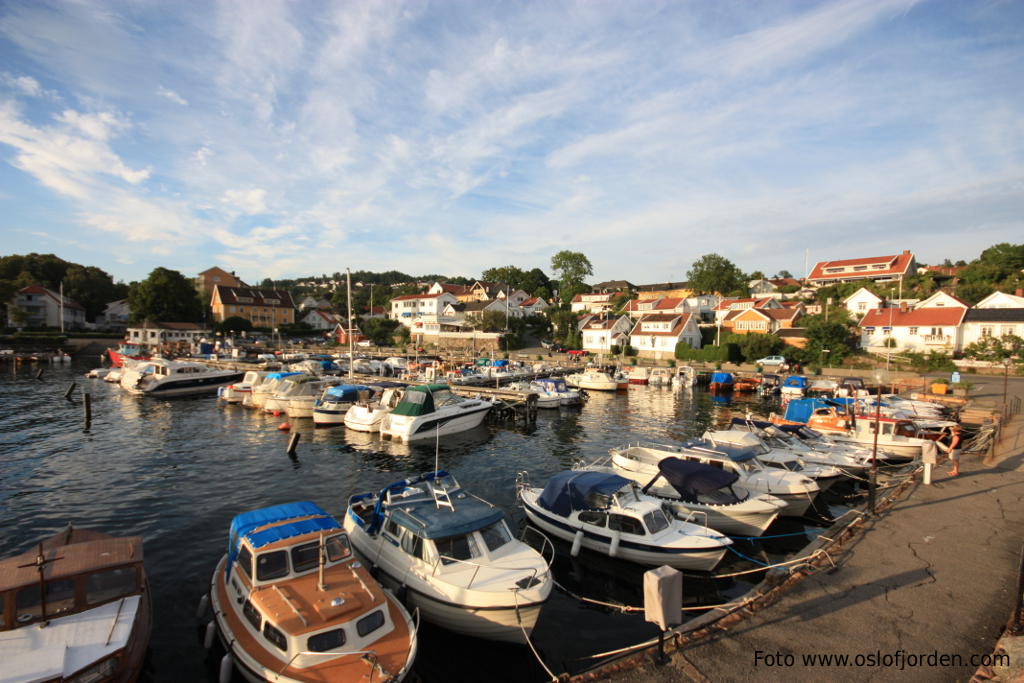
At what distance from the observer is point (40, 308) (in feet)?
307

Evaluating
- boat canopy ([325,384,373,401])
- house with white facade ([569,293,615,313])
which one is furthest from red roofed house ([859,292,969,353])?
boat canopy ([325,384,373,401])

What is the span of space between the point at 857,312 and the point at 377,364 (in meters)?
74.4

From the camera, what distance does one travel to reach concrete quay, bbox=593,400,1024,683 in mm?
7699

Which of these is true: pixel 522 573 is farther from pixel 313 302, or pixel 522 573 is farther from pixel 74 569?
pixel 313 302

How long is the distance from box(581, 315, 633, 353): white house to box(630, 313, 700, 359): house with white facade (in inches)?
143

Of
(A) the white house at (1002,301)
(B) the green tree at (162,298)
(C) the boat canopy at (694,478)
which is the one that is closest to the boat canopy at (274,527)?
(C) the boat canopy at (694,478)

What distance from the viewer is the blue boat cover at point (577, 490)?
1470 centimetres

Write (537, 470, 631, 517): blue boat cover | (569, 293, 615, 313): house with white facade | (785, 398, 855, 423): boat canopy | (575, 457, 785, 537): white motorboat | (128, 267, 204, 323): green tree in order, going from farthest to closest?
(569, 293, 615, 313): house with white facade
(128, 267, 204, 323): green tree
(785, 398, 855, 423): boat canopy
(575, 457, 785, 537): white motorboat
(537, 470, 631, 517): blue boat cover

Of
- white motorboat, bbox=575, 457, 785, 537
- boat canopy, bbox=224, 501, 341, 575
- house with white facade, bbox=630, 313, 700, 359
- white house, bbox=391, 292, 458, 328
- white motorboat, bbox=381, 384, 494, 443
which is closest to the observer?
boat canopy, bbox=224, 501, 341, 575

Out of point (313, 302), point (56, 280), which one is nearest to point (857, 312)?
point (313, 302)

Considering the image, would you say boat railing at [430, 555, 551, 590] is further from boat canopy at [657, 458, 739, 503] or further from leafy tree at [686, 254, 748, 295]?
leafy tree at [686, 254, 748, 295]

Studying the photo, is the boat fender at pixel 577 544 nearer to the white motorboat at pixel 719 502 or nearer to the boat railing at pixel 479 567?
the white motorboat at pixel 719 502

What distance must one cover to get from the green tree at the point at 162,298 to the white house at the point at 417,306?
4394 cm

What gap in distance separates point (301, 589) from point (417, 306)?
351 ft
